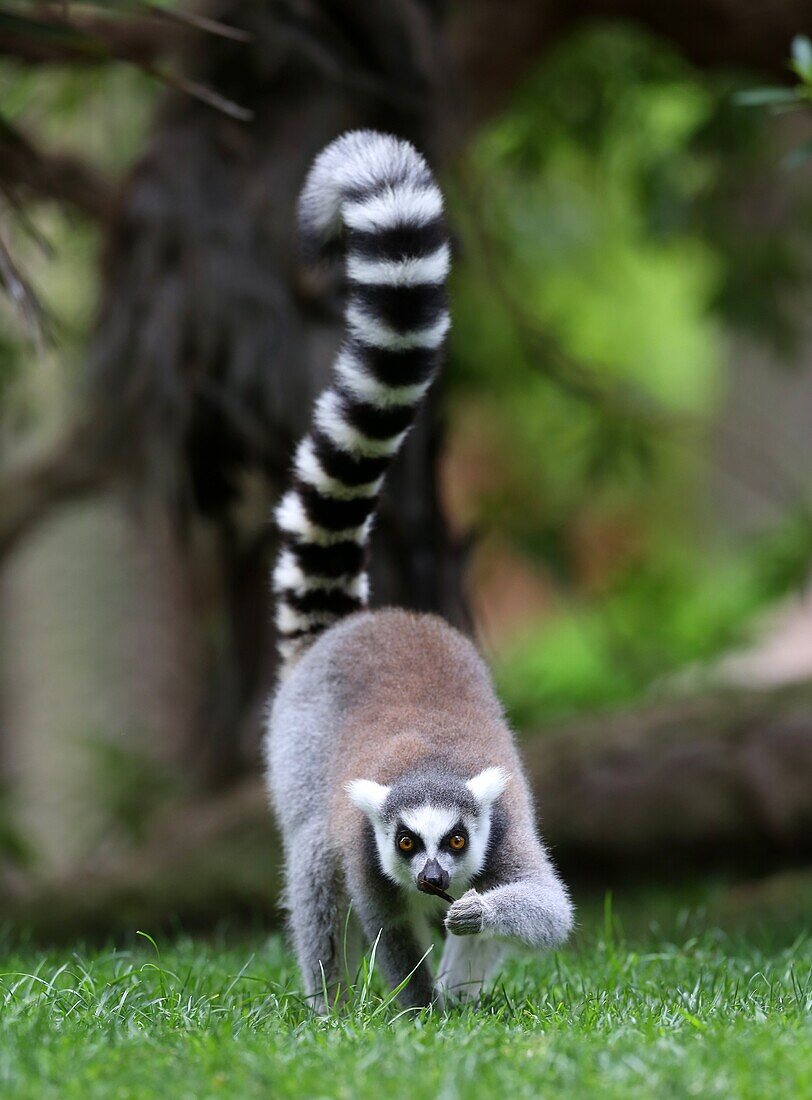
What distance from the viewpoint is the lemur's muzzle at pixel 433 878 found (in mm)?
3307

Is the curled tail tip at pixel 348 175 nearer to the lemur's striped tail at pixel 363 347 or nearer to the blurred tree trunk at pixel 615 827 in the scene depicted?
the lemur's striped tail at pixel 363 347

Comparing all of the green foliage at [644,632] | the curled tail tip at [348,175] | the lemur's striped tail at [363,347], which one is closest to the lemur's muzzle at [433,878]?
the lemur's striped tail at [363,347]

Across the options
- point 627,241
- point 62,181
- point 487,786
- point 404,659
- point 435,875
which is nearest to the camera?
point 435,875

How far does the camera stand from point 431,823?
3.38 metres

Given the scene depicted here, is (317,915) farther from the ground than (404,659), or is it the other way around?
(404,659)

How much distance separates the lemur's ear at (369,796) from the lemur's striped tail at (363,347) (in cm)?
98

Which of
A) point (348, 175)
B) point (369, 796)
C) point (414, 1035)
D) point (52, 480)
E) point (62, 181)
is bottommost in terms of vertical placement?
point (414, 1035)

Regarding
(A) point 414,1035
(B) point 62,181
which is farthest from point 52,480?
(A) point 414,1035

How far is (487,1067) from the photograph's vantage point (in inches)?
99.3

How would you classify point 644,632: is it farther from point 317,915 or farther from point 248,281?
point 317,915

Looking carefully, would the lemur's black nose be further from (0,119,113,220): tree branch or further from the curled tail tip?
(0,119,113,220): tree branch

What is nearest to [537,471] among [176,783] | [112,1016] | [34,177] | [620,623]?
[620,623]

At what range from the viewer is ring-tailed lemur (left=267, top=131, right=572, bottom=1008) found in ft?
11.4

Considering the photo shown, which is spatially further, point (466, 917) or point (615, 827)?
point (615, 827)
